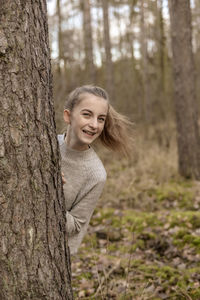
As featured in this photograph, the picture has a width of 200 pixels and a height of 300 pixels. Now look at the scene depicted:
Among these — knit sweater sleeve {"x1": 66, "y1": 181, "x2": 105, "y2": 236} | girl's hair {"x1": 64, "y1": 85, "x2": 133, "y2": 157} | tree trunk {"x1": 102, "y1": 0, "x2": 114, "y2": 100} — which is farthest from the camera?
tree trunk {"x1": 102, "y1": 0, "x2": 114, "y2": 100}

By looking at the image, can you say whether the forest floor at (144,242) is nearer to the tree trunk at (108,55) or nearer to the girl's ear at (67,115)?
the girl's ear at (67,115)

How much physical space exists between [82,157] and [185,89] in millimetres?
4728

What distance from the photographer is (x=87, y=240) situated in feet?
14.9

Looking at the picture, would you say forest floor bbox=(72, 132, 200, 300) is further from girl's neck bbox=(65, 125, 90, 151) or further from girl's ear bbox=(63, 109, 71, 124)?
girl's ear bbox=(63, 109, 71, 124)

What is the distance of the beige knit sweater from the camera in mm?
2279

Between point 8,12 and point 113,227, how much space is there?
3.71 meters

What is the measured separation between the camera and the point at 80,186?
2.34 metres

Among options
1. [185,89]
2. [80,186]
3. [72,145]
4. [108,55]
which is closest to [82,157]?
[72,145]

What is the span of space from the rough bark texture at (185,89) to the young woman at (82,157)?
449 centimetres

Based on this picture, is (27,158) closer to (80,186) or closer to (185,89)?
(80,186)

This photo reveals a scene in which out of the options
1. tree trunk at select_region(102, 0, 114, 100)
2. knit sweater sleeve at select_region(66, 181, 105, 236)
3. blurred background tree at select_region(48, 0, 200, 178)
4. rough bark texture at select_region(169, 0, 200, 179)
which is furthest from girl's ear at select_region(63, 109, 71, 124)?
tree trunk at select_region(102, 0, 114, 100)

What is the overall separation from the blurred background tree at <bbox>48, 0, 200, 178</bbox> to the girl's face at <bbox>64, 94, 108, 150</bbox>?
3.07m

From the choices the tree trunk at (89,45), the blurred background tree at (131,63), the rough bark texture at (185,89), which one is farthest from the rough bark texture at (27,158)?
the tree trunk at (89,45)

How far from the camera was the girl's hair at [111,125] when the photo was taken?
2365 mm
